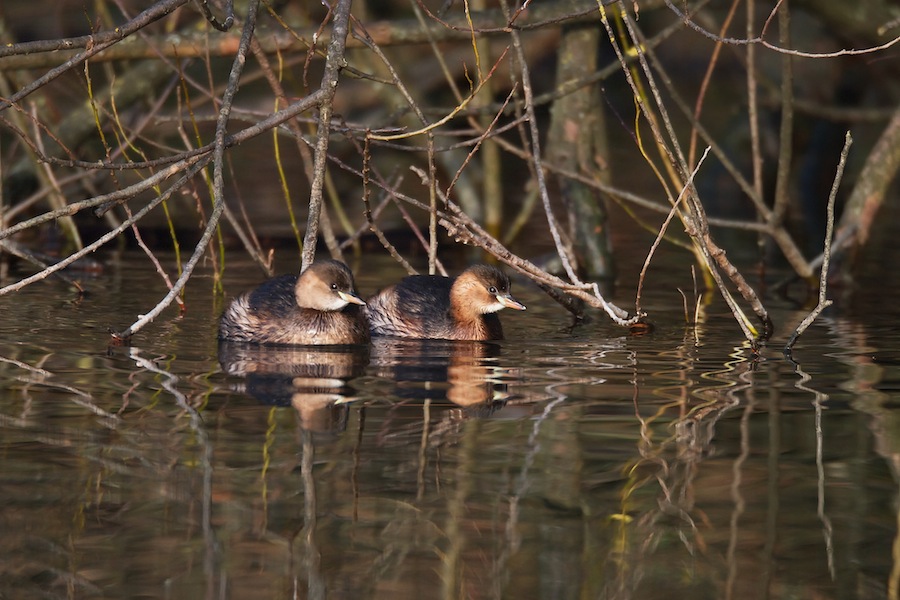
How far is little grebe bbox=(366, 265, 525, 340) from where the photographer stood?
9.17 metres

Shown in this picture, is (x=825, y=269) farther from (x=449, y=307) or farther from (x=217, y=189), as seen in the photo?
(x=217, y=189)

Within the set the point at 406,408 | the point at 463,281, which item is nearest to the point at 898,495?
the point at 406,408

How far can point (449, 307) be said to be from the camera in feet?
30.3

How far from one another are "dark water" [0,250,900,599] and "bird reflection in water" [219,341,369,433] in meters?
0.03

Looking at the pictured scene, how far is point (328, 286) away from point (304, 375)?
1.10 m

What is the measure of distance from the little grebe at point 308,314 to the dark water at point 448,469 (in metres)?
0.20

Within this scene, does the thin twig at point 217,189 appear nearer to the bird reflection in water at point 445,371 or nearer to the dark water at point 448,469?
the dark water at point 448,469

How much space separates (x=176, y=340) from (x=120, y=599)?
4458 mm

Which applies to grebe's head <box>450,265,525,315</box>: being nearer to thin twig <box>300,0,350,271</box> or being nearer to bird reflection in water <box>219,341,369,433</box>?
bird reflection in water <box>219,341,369,433</box>

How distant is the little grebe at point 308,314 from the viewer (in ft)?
28.5

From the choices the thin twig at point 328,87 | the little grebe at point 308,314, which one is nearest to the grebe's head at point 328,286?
the little grebe at point 308,314

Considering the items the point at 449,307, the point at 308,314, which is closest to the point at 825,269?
the point at 449,307

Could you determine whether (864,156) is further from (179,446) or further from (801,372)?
(179,446)

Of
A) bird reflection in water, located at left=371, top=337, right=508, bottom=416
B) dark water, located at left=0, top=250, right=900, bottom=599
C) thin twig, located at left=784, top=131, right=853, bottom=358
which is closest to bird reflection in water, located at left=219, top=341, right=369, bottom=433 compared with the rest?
dark water, located at left=0, top=250, right=900, bottom=599
